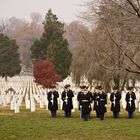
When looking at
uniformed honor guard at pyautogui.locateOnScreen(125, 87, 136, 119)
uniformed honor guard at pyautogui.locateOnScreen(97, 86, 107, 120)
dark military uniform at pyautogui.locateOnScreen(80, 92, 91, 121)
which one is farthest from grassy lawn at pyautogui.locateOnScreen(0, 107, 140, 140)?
uniformed honor guard at pyautogui.locateOnScreen(125, 87, 136, 119)

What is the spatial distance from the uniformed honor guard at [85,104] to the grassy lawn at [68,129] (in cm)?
33

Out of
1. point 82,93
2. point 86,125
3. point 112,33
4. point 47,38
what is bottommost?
point 86,125

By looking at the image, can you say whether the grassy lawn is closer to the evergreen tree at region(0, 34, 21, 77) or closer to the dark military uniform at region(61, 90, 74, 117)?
the dark military uniform at region(61, 90, 74, 117)

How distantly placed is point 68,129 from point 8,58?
177 ft

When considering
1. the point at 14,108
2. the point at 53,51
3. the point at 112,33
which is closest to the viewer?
the point at 112,33

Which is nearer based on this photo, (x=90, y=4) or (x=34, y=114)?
(x=90, y=4)

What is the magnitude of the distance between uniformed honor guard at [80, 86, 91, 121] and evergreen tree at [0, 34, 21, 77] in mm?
44058

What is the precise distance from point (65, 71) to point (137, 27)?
35.4 meters

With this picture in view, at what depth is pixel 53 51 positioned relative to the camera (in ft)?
156

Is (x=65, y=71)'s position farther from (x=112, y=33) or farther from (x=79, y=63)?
(x=112, y=33)

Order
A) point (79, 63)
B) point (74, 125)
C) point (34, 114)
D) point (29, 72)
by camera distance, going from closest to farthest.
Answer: point (74, 125) → point (34, 114) → point (79, 63) → point (29, 72)

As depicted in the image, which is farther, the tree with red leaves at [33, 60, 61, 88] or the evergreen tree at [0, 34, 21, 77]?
the evergreen tree at [0, 34, 21, 77]

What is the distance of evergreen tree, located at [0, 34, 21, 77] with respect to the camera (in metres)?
63.8

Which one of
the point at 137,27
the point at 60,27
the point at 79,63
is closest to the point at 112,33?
the point at 137,27
